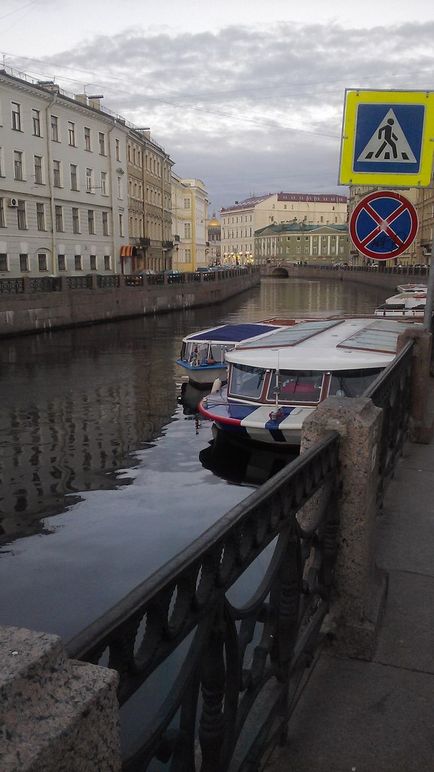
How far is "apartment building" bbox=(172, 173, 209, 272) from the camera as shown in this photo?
70250 millimetres

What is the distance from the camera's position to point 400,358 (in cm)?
476

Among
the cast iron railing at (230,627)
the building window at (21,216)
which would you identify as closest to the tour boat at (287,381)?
the cast iron railing at (230,627)

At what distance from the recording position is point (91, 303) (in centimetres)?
3312

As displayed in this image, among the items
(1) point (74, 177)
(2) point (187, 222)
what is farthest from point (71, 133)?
(2) point (187, 222)

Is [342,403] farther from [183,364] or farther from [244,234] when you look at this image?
[244,234]

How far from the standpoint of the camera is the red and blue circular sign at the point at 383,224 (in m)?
5.14

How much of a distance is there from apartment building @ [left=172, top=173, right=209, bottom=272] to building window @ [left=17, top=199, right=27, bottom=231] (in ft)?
113

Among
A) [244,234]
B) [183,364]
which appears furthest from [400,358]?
[244,234]

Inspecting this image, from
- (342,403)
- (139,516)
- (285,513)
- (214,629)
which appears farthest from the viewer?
(139,516)

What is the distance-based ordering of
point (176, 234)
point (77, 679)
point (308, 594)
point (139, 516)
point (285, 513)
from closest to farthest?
point (77, 679), point (285, 513), point (308, 594), point (139, 516), point (176, 234)

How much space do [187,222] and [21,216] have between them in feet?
144

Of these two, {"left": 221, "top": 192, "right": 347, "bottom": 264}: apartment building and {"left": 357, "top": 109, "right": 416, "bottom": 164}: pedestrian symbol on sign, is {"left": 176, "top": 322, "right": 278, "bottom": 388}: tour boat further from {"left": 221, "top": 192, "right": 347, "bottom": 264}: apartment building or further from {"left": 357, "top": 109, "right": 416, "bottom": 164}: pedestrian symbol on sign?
{"left": 221, "top": 192, "right": 347, "bottom": 264}: apartment building

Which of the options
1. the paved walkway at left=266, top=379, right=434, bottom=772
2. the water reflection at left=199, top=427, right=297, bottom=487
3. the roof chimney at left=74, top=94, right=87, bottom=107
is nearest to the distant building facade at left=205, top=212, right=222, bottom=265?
the roof chimney at left=74, top=94, right=87, bottom=107

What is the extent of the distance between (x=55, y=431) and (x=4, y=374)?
6.73 meters
